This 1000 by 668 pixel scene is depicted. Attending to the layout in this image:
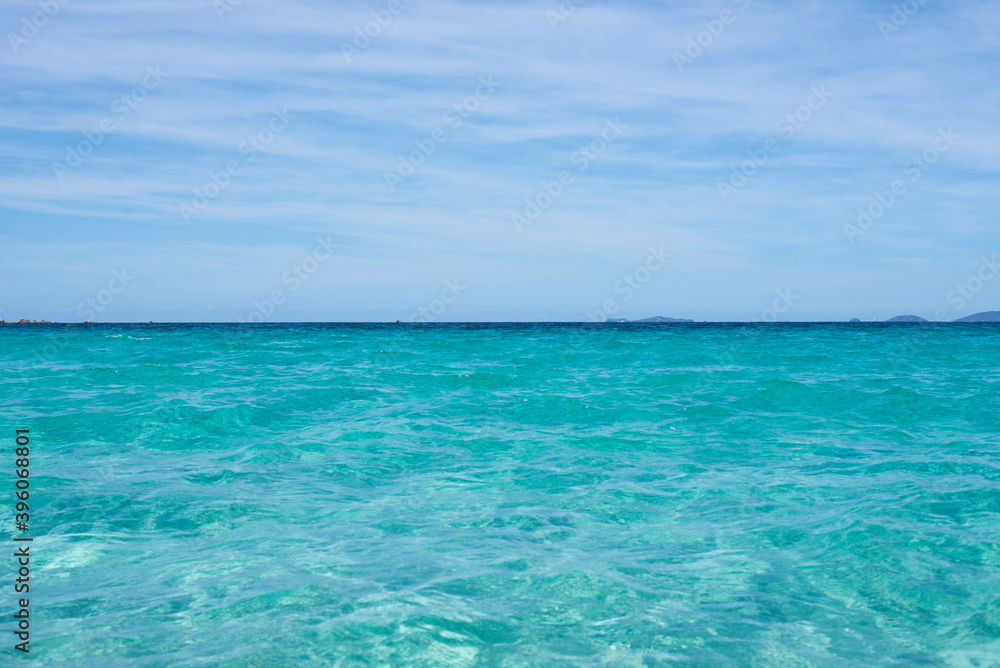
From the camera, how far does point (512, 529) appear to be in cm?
750

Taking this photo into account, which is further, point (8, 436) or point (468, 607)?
point (8, 436)

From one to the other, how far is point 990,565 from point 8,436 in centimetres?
1499

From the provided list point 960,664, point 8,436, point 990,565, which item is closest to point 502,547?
point 960,664

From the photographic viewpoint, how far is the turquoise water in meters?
5.07

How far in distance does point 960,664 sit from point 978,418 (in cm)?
1196

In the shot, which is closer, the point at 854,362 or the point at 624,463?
the point at 624,463

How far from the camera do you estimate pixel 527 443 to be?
12305mm

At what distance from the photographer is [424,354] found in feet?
96.7

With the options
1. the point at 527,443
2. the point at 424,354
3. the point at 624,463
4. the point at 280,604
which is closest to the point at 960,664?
the point at 280,604

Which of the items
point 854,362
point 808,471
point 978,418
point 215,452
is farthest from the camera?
point 854,362

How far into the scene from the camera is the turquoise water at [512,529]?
5.07 m

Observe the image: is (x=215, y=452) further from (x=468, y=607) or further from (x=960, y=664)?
(x=960, y=664)

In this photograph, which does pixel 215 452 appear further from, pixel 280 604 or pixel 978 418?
pixel 978 418

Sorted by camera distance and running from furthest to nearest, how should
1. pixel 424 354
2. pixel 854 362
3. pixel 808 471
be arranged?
pixel 424 354 → pixel 854 362 → pixel 808 471
